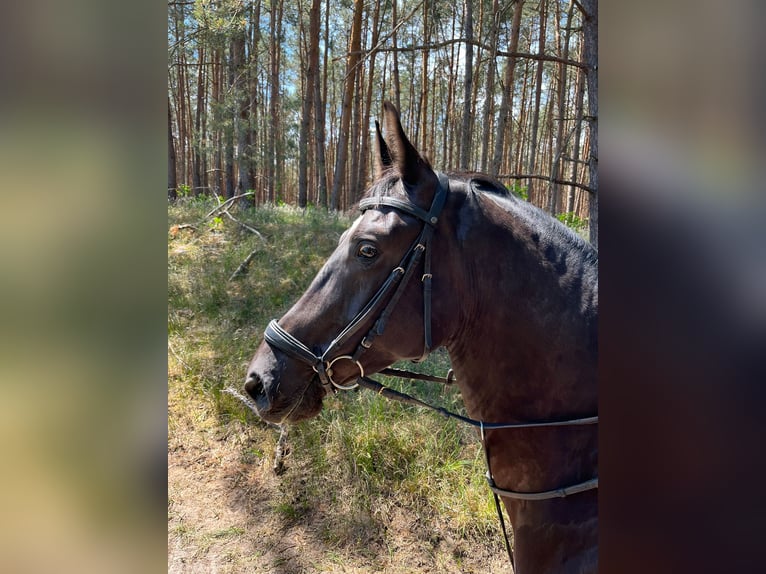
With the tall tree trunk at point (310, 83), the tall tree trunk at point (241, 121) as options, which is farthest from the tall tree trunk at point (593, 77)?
the tall tree trunk at point (241, 121)

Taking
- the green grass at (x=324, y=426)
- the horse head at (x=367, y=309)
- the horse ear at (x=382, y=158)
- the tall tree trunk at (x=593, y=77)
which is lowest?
the green grass at (x=324, y=426)

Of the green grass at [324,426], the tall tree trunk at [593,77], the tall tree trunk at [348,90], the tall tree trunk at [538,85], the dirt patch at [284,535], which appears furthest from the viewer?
the tall tree trunk at [538,85]

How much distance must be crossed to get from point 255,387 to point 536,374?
1014 mm

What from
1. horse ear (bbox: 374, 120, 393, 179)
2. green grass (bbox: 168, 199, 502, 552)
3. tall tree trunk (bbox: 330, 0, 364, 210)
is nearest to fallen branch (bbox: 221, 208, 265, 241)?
green grass (bbox: 168, 199, 502, 552)

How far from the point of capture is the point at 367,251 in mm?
1677

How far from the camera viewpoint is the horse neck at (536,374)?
Answer: 1.61 metres

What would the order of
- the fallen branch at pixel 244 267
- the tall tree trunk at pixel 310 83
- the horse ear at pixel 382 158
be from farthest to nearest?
1. the tall tree trunk at pixel 310 83
2. the fallen branch at pixel 244 267
3. the horse ear at pixel 382 158

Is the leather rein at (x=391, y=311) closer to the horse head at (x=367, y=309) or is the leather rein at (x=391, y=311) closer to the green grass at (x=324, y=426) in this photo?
the horse head at (x=367, y=309)

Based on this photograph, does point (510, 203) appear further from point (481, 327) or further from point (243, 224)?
point (243, 224)

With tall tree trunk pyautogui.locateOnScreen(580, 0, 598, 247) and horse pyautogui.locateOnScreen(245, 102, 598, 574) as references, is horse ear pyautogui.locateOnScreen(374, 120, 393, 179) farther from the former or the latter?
tall tree trunk pyautogui.locateOnScreen(580, 0, 598, 247)
